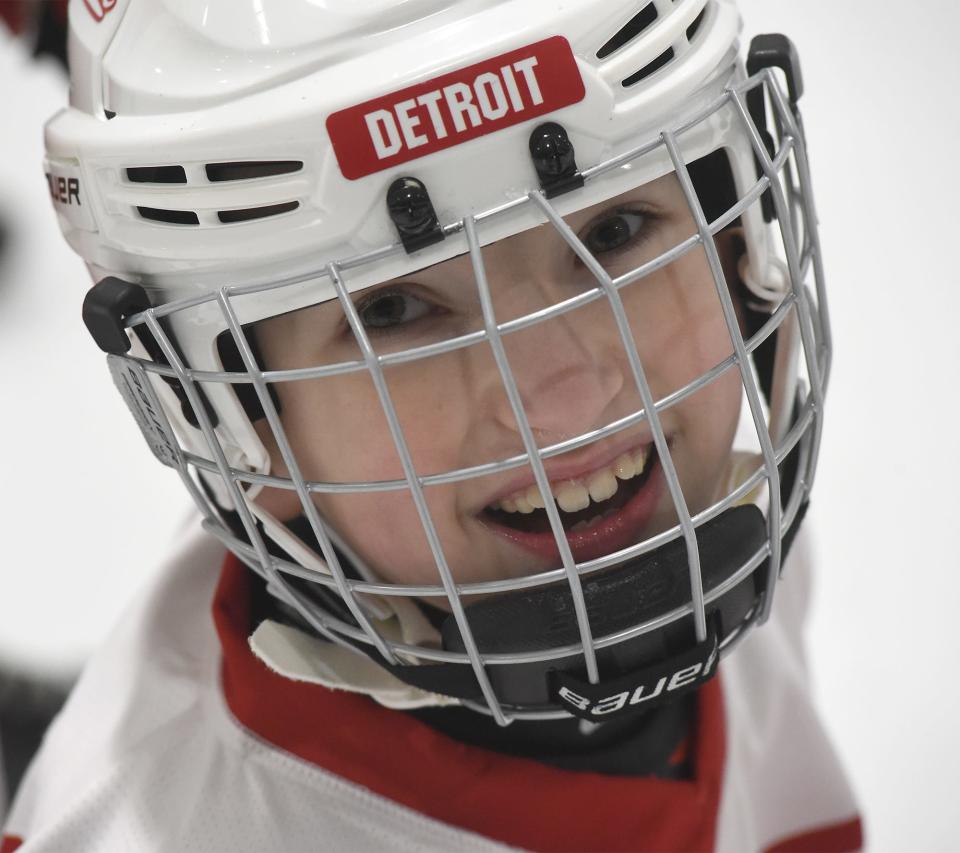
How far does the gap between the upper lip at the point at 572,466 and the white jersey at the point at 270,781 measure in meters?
0.17

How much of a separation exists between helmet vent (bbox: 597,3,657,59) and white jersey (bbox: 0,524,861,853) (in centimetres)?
40

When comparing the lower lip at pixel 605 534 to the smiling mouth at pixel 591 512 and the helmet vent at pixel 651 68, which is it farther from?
the helmet vent at pixel 651 68

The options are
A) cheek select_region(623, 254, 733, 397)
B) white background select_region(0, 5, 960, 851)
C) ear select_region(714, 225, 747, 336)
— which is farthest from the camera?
white background select_region(0, 5, 960, 851)

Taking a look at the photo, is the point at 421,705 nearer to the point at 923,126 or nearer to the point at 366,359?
the point at 366,359

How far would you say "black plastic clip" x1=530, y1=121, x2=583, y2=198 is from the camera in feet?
1.71

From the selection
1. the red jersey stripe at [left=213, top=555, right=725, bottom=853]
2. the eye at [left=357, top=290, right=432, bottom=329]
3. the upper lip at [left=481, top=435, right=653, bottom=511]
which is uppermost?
the eye at [left=357, top=290, right=432, bottom=329]

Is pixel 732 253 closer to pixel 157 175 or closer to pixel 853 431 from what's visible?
pixel 157 175

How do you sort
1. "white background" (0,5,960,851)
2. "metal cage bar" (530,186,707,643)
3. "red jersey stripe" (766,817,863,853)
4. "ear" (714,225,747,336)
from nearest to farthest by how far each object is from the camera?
"metal cage bar" (530,186,707,643), "ear" (714,225,747,336), "red jersey stripe" (766,817,863,853), "white background" (0,5,960,851)

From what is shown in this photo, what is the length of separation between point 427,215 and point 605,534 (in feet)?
0.70

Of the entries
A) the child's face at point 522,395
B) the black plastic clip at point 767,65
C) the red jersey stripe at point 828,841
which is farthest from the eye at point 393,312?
the red jersey stripe at point 828,841

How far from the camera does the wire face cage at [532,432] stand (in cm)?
55

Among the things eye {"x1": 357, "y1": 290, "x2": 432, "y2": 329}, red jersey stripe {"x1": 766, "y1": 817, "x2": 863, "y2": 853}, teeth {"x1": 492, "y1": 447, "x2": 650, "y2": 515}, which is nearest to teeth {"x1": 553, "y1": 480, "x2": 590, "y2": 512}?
teeth {"x1": 492, "y1": 447, "x2": 650, "y2": 515}

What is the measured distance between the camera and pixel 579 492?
25.2 inches

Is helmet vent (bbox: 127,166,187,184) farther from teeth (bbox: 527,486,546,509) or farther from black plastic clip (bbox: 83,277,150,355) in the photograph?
teeth (bbox: 527,486,546,509)
